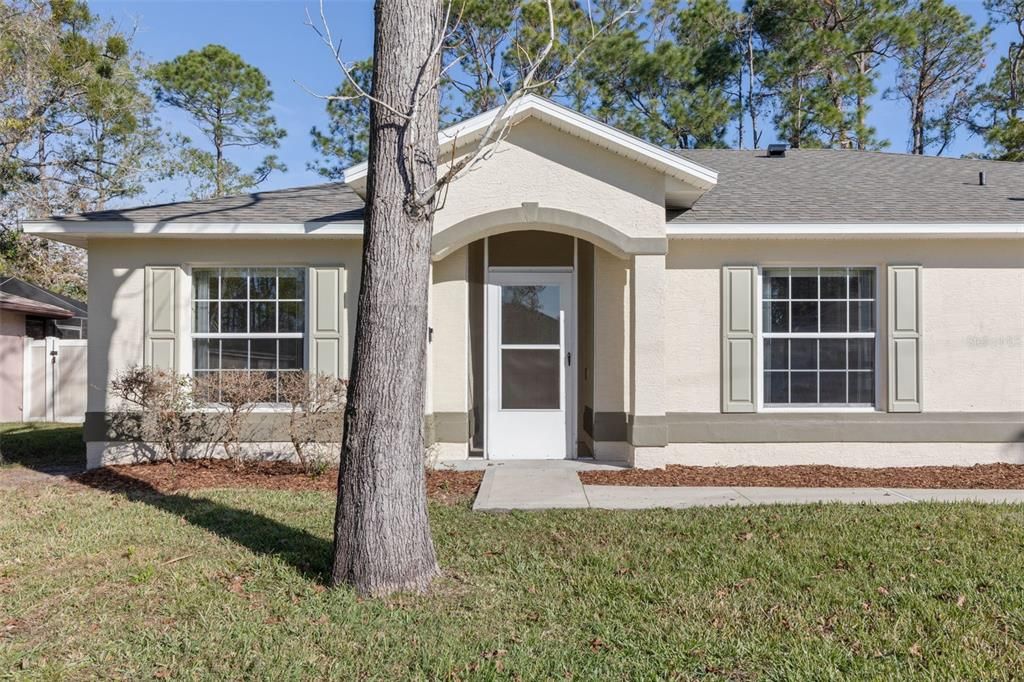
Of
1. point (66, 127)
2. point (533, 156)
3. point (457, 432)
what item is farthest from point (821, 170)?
point (66, 127)

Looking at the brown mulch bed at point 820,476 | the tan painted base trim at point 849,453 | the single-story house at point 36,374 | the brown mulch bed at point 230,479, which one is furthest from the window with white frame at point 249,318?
the single-story house at point 36,374

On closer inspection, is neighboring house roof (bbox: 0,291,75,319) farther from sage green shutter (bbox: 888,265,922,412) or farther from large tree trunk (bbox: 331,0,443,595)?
sage green shutter (bbox: 888,265,922,412)

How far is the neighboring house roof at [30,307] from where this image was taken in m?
15.2

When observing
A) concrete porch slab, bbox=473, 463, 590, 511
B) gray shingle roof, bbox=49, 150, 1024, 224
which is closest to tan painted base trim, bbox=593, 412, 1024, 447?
concrete porch slab, bbox=473, 463, 590, 511

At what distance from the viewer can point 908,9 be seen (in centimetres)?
1970

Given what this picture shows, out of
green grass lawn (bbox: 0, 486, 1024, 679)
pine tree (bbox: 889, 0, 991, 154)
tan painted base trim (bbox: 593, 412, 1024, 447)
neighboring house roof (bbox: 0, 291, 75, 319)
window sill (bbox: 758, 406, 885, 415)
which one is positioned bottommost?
green grass lawn (bbox: 0, 486, 1024, 679)

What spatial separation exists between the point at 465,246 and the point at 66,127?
16.9 meters

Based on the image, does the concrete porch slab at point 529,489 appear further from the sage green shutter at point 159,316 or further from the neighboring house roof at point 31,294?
the neighboring house roof at point 31,294

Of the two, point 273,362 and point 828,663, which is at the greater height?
point 273,362

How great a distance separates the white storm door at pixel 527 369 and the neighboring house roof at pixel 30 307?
12.0m

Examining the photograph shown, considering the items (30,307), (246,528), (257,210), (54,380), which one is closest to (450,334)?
(257,210)

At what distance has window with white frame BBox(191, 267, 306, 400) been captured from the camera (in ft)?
30.0

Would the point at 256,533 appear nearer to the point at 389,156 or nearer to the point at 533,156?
the point at 389,156

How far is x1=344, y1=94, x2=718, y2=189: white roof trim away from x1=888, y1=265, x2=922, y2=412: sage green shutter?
289 centimetres
